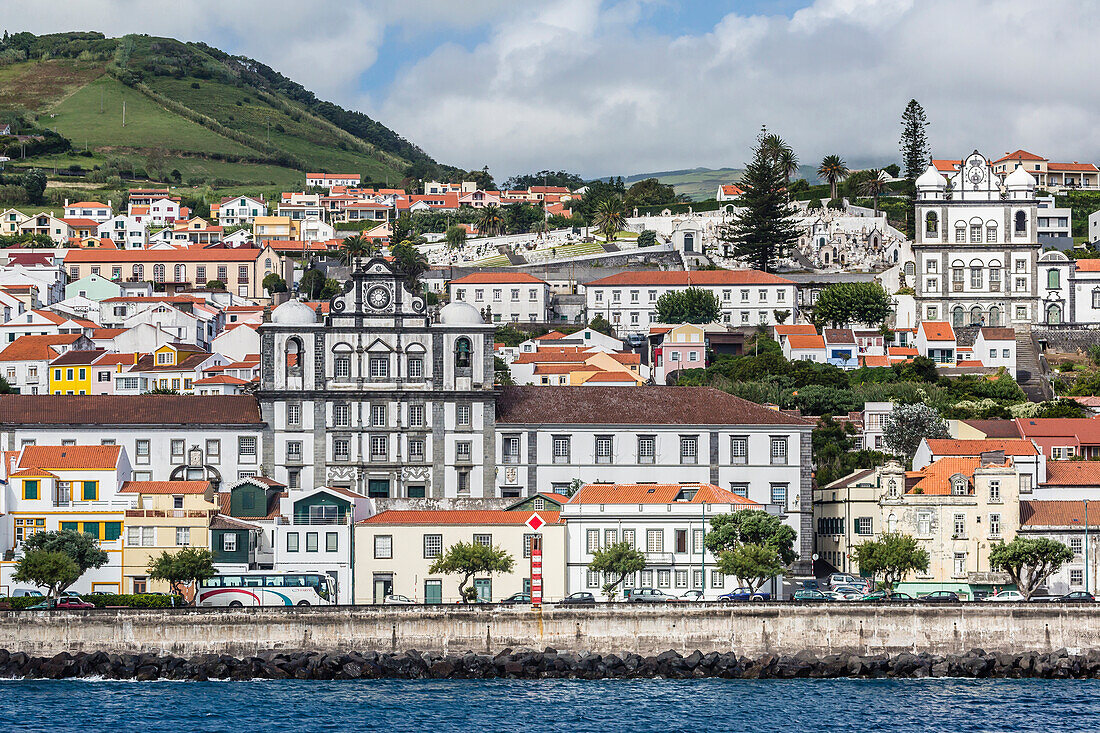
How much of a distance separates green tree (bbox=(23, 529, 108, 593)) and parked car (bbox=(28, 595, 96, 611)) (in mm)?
2065

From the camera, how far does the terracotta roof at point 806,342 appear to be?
97438mm

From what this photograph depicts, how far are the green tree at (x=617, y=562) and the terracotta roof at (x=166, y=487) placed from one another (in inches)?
545

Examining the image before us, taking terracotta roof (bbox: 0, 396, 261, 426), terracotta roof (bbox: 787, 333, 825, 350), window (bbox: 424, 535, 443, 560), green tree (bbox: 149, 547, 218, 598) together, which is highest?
terracotta roof (bbox: 787, 333, 825, 350)

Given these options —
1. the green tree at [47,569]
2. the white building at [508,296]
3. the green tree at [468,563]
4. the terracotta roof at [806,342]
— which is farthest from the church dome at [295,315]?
the white building at [508,296]

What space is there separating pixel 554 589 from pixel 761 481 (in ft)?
39.1

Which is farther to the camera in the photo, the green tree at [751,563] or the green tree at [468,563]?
the green tree at [468,563]

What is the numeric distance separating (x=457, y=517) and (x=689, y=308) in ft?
156

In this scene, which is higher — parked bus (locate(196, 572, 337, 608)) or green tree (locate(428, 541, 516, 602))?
green tree (locate(428, 541, 516, 602))

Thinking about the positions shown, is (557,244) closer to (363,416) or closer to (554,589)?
(363,416)

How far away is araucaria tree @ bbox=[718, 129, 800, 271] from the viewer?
115688 mm

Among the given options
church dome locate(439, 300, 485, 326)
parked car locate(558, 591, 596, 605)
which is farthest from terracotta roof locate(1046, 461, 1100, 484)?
church dome locate(439, 300, 485, 326)

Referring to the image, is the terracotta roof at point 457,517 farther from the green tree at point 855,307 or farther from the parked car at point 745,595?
the green tree at point 855,307

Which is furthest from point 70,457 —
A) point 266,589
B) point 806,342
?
point 806,342

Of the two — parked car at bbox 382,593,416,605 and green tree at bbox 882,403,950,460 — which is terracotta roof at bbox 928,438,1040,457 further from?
parked car at bbox 382,593,416,605
